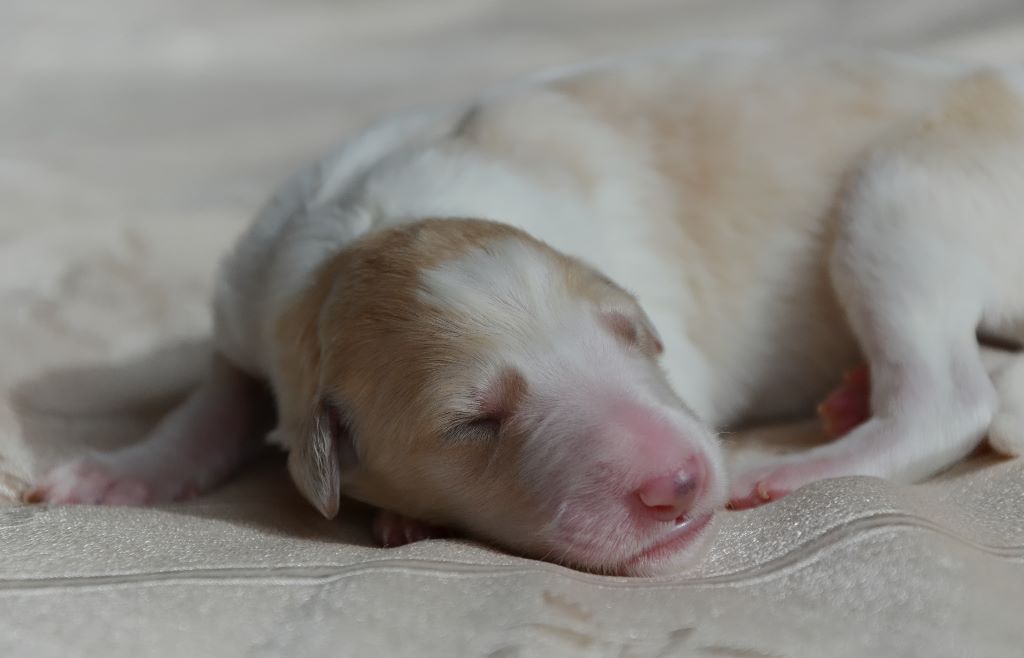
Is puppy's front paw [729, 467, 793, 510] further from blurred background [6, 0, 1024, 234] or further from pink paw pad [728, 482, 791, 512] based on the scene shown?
blurred background [6, 0, 1024, 234]

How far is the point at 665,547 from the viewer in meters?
1.46

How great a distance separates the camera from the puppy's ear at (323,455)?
1.67 meters

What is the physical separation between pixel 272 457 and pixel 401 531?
80 cm

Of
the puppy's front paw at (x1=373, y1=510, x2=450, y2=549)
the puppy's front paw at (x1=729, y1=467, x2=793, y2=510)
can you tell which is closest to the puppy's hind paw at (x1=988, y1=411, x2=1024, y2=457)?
the puppy's front paw at (x1=729, y1=467, x2=793, y2=510)

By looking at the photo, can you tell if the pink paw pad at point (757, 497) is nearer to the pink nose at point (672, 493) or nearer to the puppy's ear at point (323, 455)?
the pink nose at point (672, 493)

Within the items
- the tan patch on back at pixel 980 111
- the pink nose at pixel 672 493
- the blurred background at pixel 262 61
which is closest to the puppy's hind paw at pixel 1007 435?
the tan patch on back at pixel 980 111

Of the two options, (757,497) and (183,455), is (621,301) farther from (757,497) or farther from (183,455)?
(183,455)

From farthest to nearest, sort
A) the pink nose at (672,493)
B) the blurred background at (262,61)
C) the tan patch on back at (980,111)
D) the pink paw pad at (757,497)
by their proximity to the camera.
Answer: the blurred background at (262,61)
the tan patch on back at (980,111)
the pink paw pad at (757,497)
the pink nose at (672,493)

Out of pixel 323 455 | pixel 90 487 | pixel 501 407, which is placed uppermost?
pixel 501 407

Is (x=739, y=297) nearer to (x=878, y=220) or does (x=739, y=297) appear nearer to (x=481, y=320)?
(x=878, y=220)

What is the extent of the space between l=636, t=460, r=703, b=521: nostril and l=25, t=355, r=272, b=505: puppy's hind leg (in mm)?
1058

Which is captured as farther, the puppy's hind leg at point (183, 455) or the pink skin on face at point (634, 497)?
the puppy's hind leg at point (183, 455)

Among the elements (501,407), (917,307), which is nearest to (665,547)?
(501,407)

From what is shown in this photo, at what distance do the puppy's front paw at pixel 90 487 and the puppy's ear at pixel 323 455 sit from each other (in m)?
0.50
